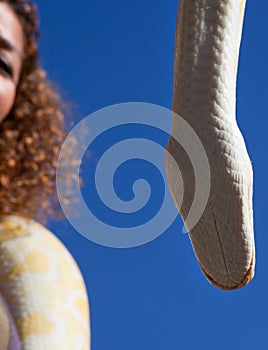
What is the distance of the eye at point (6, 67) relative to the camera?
0.93 metres

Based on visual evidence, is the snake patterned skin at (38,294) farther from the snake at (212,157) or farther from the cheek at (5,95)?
the cheek at (5,95)

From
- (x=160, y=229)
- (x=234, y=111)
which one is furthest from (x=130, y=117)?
(x=234, y=111)

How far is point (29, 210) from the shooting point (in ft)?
3.32

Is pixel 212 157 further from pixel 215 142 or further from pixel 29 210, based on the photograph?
pixel 29 210

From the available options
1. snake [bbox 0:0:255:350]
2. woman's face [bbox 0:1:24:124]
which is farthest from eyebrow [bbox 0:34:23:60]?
snake [bbox 0:0:255:350]

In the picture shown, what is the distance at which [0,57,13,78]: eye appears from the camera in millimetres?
934

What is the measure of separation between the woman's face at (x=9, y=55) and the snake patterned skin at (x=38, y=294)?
144 millimetres

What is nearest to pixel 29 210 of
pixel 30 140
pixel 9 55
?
pixel 30 140

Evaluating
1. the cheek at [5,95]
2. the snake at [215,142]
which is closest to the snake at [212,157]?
the snake at [215,142]

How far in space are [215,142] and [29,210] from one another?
0.26 meters

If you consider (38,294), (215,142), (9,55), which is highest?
(9,55)

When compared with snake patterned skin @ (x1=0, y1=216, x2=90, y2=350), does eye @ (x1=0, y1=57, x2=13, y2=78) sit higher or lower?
higher

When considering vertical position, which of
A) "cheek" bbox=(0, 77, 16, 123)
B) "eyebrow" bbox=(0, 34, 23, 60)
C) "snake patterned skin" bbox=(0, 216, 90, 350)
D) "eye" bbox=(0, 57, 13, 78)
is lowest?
"snake patterned skin" bbox=(0, 216, 90, 350)

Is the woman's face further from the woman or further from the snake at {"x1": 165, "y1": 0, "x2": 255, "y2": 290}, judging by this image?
the snake at {"x1": 165, "y1": 0, "x2": 255, "y2": 290}
